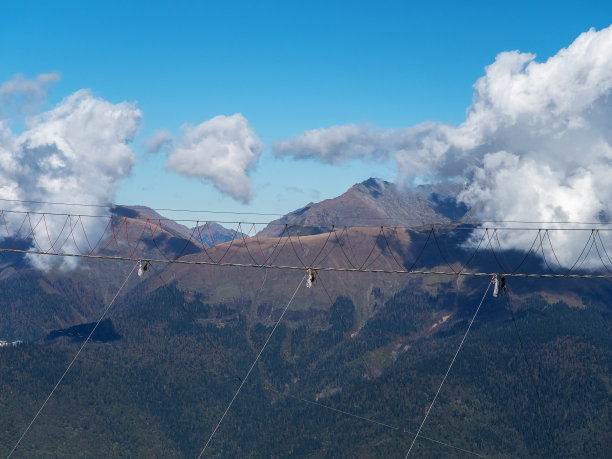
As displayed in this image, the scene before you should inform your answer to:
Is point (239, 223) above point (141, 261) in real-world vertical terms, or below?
above

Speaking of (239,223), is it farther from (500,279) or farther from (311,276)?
(500,279)

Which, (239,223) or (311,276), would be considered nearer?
(311,276)

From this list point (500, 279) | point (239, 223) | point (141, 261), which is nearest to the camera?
point (500, 279)

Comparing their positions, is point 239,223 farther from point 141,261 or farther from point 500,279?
point 500,279

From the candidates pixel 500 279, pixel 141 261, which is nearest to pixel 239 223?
pixel 141 261

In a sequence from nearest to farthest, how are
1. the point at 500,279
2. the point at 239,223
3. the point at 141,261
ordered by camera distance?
the point at 500,279 → the point at 141,261 → the point at 239,223

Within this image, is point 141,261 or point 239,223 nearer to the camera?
point 141,261

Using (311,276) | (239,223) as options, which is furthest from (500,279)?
(239,223)
